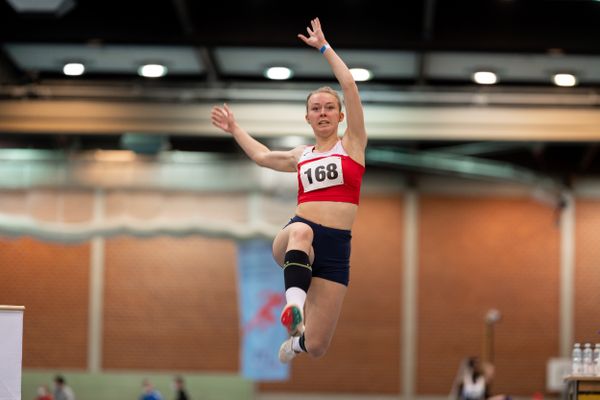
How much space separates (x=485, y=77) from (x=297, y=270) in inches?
401

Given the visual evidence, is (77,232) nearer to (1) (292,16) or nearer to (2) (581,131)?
(1) (292,16)

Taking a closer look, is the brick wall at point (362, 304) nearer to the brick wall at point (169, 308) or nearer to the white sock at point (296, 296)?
the brick wall at point (169, 308)

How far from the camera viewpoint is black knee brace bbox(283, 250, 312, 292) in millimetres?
6250

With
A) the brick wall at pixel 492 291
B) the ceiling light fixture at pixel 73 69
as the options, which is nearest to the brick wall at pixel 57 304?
the brick wall at pixel 492 291

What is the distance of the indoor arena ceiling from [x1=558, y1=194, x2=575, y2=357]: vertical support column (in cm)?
688

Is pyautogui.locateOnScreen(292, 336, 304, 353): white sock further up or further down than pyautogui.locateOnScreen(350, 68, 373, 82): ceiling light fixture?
further down

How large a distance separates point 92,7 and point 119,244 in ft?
32.3

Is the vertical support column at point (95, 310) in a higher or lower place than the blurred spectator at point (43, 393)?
higher

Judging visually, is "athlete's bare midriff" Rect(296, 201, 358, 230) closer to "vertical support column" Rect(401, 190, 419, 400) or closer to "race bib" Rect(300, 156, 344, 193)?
"race bib" Rect(300, 156, 344, 193)

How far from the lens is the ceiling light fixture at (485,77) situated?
51.8ft

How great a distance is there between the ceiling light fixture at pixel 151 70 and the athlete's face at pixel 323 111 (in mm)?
9622

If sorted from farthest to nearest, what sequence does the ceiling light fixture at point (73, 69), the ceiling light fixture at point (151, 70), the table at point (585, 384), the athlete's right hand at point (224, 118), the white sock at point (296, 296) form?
the ceiling light fixture at point (151, 70)
the ceiling light fixture at point (73, 69)
the table at point (585, 384)
the athlete's right hand at point (224, 118)
the white sock at point (296, 296)

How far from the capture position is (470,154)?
22797 mm

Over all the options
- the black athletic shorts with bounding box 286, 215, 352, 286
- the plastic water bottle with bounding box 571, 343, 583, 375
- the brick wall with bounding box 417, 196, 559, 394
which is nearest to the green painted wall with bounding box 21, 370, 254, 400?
the brick wall with bounding box 417, 196, 559, 394
